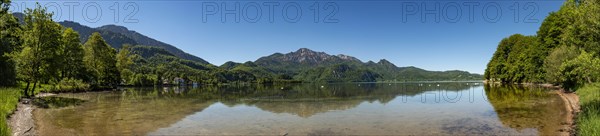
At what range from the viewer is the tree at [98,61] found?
68406mm

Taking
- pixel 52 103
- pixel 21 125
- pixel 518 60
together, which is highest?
pixel 518 60

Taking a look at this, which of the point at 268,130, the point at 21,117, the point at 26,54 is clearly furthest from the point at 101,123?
the point at 26,54

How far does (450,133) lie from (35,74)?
4075cm

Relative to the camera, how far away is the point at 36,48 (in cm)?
3472

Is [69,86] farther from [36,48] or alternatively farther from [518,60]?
[518,60]

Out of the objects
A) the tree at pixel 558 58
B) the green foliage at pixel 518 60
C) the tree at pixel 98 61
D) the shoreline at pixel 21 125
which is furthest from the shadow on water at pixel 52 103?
the green foliage at pixel 518 60

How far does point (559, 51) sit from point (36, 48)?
218 ft

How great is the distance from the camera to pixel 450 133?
15922 millimetres

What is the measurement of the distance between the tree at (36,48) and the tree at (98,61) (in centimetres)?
3338

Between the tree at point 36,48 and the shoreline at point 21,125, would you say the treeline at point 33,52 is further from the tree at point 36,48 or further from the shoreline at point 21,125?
→ the shoreline at point 21,125

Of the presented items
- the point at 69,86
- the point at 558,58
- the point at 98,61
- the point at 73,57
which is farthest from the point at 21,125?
the point at 98,61

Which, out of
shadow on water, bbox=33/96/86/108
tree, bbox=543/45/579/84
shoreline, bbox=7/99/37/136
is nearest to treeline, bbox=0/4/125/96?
shadow on water, bbox=33/96/86/108

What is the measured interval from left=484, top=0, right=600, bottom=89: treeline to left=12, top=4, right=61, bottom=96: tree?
45738mm

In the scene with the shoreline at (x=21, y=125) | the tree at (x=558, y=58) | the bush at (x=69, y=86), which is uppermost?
the tree at (x=558, y=58)
